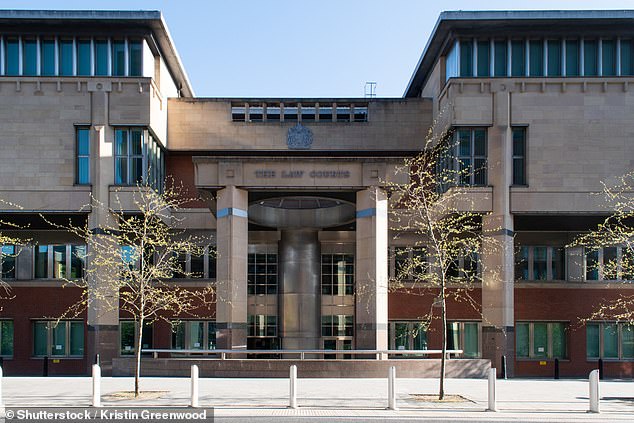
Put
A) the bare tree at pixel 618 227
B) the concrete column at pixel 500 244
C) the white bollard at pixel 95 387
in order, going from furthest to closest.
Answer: the concrete column at pixel 500 244
the bare tree at pixel 618 227
the white bollard at pixel 95 387

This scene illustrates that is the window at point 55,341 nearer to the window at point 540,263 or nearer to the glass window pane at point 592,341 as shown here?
the window at point 540,263

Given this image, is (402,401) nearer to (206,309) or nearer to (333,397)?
(333,397)

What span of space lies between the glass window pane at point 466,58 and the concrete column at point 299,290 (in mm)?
11843

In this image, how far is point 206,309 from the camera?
40.1 m

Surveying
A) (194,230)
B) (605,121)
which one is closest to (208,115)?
(194,230)

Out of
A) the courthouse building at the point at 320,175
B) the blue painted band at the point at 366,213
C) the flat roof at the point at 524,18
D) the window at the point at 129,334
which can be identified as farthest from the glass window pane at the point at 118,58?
the flat roof at the point at 524,18

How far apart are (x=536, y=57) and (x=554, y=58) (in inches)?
34.4

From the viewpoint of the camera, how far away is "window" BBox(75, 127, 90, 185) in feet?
117

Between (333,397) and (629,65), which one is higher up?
(629,65)

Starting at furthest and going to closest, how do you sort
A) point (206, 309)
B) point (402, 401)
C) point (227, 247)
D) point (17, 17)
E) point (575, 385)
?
point (206, 309) → point (17, 17) → point (227, 247) → point (575, 385) → point (402, 401)

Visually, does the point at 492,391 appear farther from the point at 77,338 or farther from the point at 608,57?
the point at 77,338

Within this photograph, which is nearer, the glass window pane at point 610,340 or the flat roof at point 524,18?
the flat roof at point 524,18

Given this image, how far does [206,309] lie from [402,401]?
21.9 meters

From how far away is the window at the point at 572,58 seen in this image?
36.1 metres
